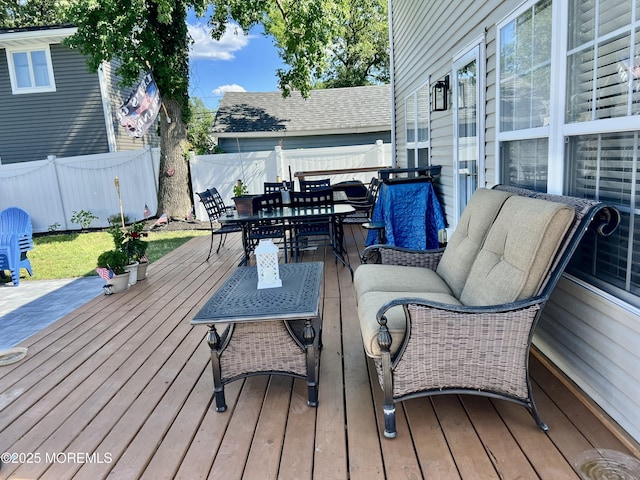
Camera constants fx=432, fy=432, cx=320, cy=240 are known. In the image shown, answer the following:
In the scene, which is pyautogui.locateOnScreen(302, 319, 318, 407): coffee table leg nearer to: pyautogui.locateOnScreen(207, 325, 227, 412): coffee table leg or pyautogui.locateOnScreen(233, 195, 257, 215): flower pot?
pyautogui.locateOnScreen(207, 325, 227, 412): coffee table leg

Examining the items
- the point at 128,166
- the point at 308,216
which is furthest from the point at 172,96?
the point at 308,216

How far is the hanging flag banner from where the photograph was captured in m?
7.45

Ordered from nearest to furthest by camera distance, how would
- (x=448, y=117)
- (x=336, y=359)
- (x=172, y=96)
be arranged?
(x=336, y=359), (x=448, y=117), (x=172, y=96)

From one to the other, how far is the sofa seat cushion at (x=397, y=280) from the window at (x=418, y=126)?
3.22 m

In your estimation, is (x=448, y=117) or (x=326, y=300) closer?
(x=326, y=300)

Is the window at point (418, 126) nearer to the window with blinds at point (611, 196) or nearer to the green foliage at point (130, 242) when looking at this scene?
the window with blinds at point (611, 196)

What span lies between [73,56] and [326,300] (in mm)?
10022

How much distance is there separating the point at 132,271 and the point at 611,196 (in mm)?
4442

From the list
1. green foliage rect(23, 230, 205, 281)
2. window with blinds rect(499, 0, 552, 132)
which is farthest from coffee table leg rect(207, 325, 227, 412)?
green foliage rect(23, 230, 205, 281)

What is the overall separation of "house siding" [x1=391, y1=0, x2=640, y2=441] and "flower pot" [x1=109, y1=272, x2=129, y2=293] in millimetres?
3625

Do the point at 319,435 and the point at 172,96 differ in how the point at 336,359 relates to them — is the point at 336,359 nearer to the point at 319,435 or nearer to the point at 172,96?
the point at 319,435

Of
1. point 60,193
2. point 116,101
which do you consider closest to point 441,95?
point 60,193

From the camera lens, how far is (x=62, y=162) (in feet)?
30.5

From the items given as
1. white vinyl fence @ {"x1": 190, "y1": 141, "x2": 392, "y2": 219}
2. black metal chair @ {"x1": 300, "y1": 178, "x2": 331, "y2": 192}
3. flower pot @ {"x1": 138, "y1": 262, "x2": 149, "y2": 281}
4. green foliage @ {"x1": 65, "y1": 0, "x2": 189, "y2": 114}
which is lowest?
flower pot @ {"x1": 138, "y1": 262, "x2": 149, "y2": 281}
